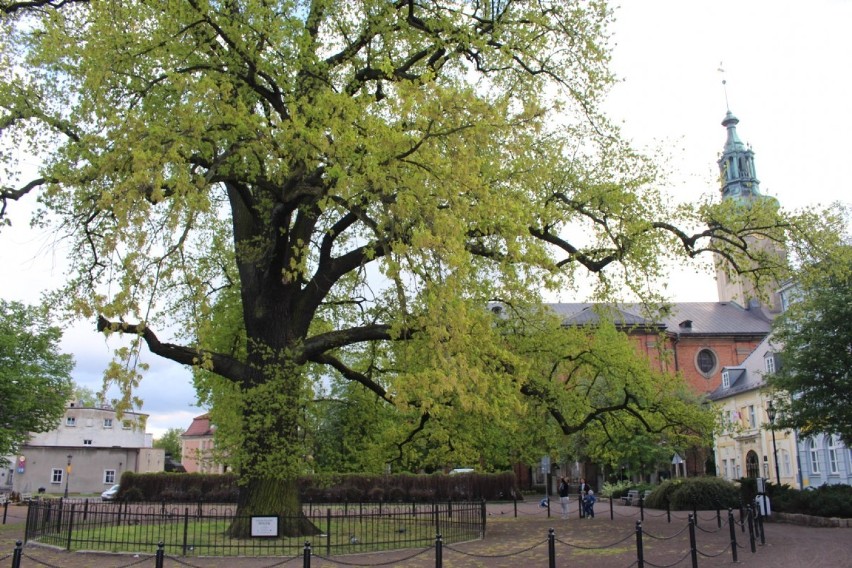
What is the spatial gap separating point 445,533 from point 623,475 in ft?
157

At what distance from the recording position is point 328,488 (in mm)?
41625

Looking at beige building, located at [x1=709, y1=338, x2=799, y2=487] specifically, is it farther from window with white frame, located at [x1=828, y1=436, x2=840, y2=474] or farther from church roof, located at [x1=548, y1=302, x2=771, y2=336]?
church roof, located at [x1=548, y1=302, x2=771, y2=336]

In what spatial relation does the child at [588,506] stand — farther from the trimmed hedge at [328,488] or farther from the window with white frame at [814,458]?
the window with white frame at [814,458]

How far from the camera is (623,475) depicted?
61562 mm

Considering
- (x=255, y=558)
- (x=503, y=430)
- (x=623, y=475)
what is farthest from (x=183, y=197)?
(x=623, y=475)

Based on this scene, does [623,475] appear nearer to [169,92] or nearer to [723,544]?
[723,544]

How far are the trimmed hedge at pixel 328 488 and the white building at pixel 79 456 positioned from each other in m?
18.2

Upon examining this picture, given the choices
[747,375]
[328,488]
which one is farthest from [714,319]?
[328,488]

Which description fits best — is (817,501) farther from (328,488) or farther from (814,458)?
(328,488)

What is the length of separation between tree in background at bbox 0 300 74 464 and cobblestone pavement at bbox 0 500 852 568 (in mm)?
11663

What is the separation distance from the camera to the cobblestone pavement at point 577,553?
1362cm

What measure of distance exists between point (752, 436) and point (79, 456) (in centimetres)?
5819

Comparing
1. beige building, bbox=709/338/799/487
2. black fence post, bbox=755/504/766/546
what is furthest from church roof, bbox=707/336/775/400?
black fence post, bbox=755/504/766/546

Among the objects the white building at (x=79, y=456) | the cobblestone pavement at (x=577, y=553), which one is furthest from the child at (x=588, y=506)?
the white building at (x=79, y=456)
